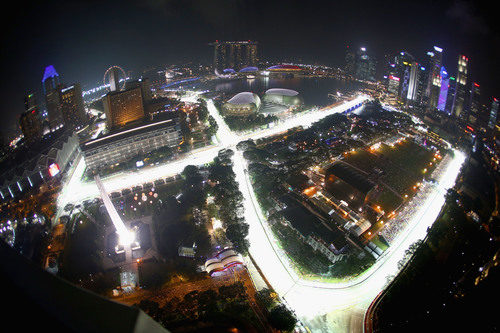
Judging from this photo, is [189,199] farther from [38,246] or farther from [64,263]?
[38,246]

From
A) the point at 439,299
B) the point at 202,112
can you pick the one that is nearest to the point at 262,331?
the point at 439,299

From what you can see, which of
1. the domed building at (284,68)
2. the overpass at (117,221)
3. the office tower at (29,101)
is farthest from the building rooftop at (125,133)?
the domed building at (284,68)

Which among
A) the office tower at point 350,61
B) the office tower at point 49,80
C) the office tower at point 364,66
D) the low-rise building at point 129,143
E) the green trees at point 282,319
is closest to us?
the green trees at point 282,319

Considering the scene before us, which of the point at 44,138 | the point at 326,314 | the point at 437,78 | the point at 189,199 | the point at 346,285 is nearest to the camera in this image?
the point at 326,314

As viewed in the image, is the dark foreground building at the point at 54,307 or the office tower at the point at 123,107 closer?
the dark foreground building at the point at 54,307

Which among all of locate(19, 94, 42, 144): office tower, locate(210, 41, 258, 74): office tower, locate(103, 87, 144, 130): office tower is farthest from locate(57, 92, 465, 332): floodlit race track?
locate(210, 41, 258, 74): office tower

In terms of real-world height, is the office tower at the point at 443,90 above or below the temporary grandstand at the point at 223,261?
above

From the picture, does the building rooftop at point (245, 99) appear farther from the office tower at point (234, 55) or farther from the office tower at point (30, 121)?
the office tower at point (234, 55)
